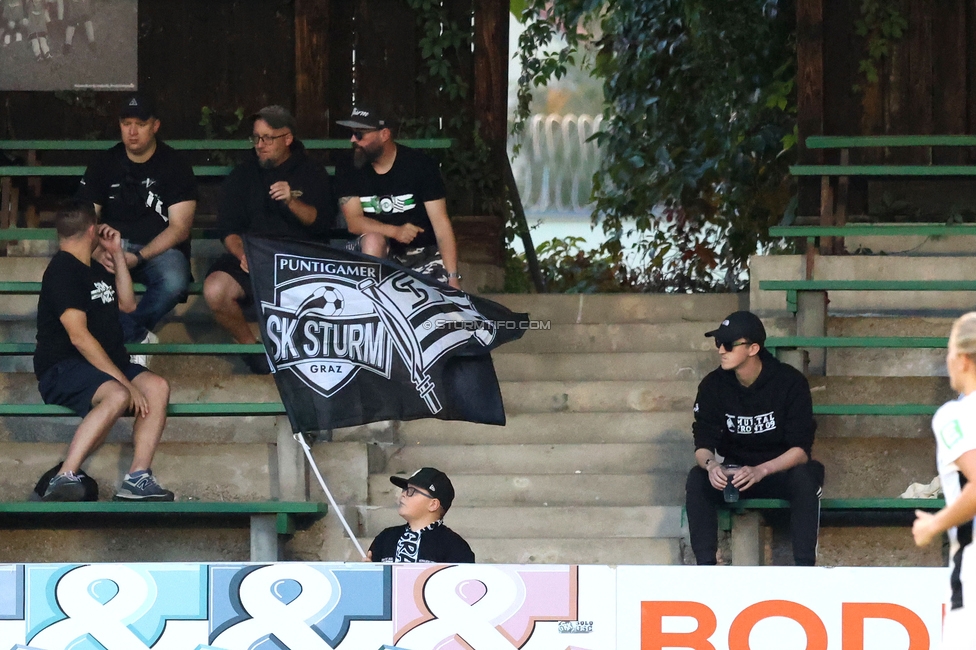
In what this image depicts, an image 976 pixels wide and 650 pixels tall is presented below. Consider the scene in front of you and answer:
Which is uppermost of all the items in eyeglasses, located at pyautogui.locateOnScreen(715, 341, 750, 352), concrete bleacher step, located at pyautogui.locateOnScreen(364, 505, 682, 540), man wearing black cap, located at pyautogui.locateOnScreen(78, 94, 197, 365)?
man wearing black cap, located at pyautogui.locateOnScreen(78, 94, 197, 365)

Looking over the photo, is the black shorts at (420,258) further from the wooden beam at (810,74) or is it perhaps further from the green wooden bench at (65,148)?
the wooden beam at (810,74)

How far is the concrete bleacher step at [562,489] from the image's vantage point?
8.27m

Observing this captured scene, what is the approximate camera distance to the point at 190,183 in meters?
8.96

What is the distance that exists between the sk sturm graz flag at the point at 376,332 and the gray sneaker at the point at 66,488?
124 cm

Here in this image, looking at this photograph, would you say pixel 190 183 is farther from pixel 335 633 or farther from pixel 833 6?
pixel 833 6

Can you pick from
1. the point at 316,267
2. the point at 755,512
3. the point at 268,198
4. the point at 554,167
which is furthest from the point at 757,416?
the point at 554,167

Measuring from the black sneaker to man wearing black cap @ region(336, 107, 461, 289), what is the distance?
890 millimetres

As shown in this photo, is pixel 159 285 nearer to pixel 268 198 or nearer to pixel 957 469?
pixel 268 198

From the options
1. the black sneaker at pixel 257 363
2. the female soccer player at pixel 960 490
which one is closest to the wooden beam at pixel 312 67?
the black sneaker at pixel 257 363

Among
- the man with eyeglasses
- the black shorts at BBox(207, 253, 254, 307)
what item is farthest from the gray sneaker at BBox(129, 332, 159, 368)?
the black shorts at BBox(207, 253, 254, 307)

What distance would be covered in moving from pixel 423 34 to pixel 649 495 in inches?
175

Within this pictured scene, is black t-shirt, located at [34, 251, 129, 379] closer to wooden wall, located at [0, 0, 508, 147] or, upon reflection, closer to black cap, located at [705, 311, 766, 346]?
black cap, located at [705, 311, 766, 346]

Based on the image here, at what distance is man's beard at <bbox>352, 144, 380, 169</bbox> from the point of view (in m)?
8.88

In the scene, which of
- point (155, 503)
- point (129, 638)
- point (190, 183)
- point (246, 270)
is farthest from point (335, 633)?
point (190, 183)
